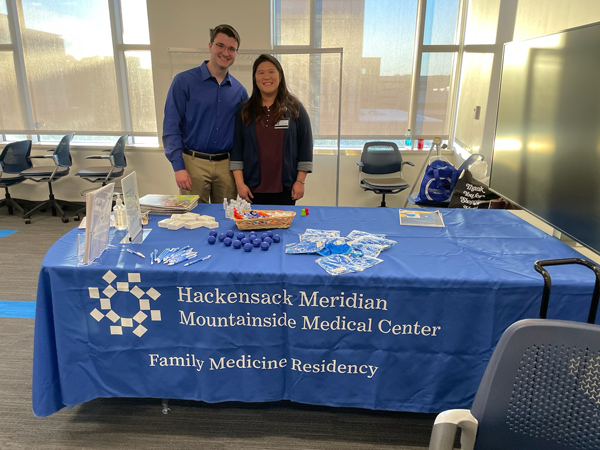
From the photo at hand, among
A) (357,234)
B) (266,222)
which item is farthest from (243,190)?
(357,234)

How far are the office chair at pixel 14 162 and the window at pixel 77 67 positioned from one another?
0.53 meters

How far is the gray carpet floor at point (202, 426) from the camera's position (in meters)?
1.63

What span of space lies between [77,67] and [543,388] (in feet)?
17.9

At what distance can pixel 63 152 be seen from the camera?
4594 millimetres

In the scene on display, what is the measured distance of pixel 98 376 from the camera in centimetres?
162

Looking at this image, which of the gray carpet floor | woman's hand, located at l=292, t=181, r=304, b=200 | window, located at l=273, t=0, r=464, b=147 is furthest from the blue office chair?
window, located at l=273, t=0, r=464, b=147

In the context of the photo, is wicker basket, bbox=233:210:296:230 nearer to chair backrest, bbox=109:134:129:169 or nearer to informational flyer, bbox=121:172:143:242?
informational flyer, bbox=121:172:143:242

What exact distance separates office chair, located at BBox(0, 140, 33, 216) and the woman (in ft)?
11.0

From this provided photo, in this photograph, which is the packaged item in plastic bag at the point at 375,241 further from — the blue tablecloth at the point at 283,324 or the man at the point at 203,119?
the man at the point at 203,119

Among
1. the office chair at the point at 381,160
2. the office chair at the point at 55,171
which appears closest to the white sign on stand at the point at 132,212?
the office chair at the point at 381,160

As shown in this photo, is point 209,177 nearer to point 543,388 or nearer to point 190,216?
point 190,216

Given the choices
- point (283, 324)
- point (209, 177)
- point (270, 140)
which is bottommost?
point (283, 324)

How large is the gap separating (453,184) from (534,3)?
131 cm

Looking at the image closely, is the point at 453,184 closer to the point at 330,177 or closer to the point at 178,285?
the point at 330,177
